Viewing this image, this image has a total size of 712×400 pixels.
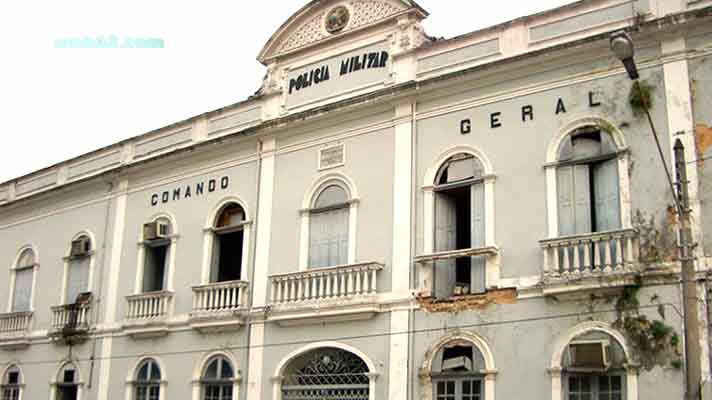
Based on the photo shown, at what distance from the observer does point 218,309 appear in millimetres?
16797

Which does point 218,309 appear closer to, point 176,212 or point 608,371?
point 176,212

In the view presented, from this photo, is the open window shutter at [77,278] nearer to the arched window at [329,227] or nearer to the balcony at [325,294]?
the balcony at [325,294]

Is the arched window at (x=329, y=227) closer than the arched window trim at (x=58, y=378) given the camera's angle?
Yes

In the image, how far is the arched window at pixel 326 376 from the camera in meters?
14.8

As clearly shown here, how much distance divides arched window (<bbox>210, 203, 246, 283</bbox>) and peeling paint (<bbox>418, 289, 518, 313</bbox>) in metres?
4.95

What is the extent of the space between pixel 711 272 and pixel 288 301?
7242 mm

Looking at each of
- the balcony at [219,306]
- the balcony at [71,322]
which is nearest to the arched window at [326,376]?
the balcony at [219,306]

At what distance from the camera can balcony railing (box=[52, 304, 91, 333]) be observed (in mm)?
19672

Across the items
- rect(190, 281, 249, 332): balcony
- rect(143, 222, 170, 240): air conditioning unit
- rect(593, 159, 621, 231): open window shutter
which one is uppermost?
rect(143, 222, 170, 240): air conditioning unit

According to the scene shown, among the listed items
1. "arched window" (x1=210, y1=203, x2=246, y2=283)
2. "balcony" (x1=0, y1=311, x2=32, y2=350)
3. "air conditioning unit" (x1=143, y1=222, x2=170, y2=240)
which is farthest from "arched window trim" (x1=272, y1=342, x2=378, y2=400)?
"balcony" (x1=0, y1=311, x2=32, y2=350)

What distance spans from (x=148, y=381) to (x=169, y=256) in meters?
2.58

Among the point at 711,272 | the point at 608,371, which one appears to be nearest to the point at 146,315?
the point at 608,371

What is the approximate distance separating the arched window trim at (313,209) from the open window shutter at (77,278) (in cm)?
675

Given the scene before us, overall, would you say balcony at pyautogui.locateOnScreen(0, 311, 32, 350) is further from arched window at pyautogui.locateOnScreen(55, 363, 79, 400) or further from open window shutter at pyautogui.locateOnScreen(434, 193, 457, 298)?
open window shutter at pyautogui.locateOnScreen(434, 193, 457, 298)
